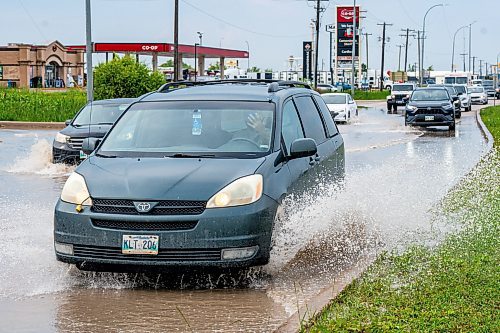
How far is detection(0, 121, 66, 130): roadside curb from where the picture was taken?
3553 centimetres

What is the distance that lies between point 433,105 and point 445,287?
2737 centimetres

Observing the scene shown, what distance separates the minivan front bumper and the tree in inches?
1209

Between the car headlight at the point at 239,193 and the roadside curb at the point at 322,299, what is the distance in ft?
3.23

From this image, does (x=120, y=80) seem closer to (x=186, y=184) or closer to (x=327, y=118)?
(x=327, y=118)

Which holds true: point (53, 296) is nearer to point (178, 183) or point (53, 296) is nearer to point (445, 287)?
point (178, 183)

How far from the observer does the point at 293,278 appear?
8.13 metres

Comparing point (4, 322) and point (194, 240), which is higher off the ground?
point (194, 240)

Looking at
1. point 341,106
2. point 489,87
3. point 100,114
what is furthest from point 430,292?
point 489,87

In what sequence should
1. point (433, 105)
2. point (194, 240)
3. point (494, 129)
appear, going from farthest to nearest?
point (433, 105) < point (494, 129) < point (194, 240)

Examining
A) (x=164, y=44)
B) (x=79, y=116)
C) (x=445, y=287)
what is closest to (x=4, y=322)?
(x=445, y=287)

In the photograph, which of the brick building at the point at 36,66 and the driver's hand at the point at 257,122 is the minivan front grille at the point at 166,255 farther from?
the brick building at the point at 36,66

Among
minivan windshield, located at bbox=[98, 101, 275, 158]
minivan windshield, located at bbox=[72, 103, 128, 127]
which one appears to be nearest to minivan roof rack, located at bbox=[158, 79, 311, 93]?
minivan windshield, located at bbox=[98, 101, 275, 158]

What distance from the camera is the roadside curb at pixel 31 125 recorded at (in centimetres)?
3553

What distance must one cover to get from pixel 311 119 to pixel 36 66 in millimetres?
79418
